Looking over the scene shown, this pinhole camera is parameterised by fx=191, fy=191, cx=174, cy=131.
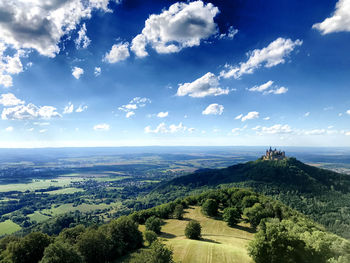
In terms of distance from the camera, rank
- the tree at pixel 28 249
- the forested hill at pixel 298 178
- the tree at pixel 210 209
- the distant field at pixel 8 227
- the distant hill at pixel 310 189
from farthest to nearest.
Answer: the forested hill at pixel 298 178
the distant field at pixel 8 227
the distant hill at pixel 310 189
the tree at pixel 210 209
the tree at pixel 28 249

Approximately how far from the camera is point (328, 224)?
116000mm

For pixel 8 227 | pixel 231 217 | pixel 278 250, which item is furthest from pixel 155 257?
pixel 8 227

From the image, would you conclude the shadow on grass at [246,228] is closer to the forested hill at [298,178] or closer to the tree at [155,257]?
the tree at [155,257]

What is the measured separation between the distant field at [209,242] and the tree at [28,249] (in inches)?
1078

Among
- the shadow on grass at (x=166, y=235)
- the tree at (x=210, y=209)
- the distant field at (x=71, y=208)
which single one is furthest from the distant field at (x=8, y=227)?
the tree at (x=210, y=209)

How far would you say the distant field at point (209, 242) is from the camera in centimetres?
3959

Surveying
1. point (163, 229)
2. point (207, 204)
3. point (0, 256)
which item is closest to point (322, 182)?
point (207, 204)

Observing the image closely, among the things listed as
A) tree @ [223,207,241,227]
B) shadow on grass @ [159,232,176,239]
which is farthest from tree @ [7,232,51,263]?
tree @ [223,207,241,227]

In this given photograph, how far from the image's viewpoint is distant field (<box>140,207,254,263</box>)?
39.6 metres

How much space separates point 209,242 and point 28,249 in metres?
40.9

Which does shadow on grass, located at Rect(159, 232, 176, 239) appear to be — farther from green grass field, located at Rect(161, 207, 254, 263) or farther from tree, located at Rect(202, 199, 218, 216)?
tree, located at Rect(202, 199, 218, 216)

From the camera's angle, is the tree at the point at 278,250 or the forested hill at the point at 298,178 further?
the forested hill at the point at 298,178

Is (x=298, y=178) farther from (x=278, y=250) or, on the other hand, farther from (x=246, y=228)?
(x=278, y=250)

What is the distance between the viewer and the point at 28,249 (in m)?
37.8
